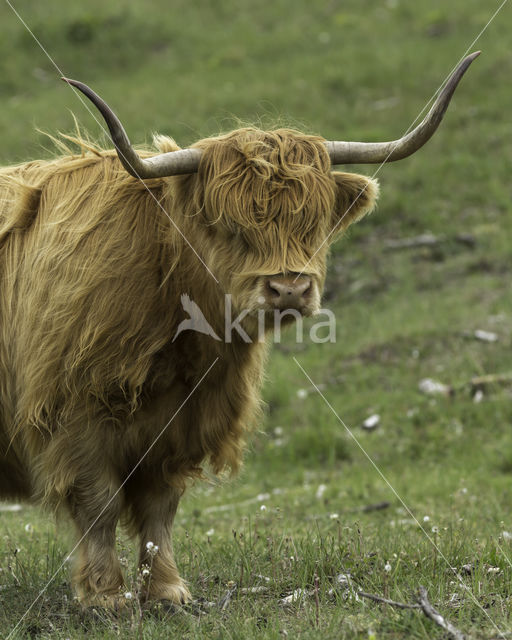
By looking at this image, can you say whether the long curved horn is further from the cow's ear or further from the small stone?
the small stone

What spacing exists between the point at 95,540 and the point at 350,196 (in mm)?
2122

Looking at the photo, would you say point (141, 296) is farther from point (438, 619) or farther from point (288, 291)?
point (438, 619)

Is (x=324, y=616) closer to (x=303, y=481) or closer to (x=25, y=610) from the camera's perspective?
(x=25, y=610)

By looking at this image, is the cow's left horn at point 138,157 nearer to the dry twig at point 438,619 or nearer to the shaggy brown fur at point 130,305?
the shaggy brown fur at point 130,305

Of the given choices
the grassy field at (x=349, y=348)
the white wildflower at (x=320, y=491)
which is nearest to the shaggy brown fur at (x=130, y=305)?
the grassy field at (x=349, y=348)

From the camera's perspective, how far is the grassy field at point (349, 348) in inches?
170

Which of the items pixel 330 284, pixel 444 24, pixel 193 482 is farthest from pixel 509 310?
pixel 444 24

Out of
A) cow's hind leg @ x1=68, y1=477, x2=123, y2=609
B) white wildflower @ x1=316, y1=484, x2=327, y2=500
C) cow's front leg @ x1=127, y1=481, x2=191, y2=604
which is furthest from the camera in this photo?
white wildflower @ x1=316, y1=484, x2=327, y2=500

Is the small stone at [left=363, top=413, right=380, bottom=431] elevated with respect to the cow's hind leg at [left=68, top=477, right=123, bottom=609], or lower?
lower

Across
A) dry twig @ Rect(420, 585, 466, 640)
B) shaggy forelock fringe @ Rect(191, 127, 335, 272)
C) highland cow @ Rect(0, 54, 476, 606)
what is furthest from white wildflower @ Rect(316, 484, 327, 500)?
dry twig @ Rect(420, 585, 466, 640)

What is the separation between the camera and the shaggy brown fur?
4312mm

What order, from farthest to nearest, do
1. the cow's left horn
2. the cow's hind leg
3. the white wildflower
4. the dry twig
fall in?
the white wildflower < the cow's hind leg < the cow's left horn < the dry twig

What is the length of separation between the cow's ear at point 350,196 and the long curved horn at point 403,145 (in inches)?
6.7

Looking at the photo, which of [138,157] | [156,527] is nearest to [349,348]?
[156,527]
